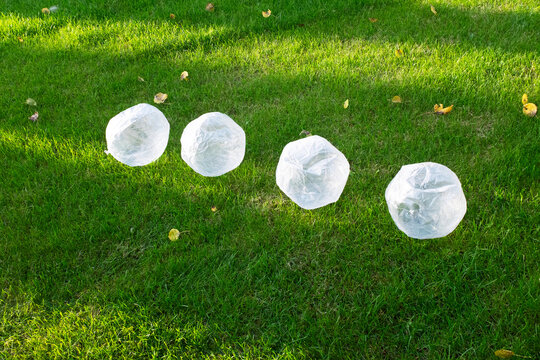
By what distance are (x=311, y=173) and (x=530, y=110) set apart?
1.58 m

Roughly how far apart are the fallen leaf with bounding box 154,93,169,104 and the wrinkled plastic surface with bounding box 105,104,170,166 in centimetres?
56

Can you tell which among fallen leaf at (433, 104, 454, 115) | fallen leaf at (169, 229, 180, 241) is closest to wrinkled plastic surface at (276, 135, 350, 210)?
fallen leaf at (169, 229, 180, 241)

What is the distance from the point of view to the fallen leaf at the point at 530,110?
2.86 metres

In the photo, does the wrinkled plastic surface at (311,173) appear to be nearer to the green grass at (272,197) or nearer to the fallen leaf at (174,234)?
the green grass at (272,197)

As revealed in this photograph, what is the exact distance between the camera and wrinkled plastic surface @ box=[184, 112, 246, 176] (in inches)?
102

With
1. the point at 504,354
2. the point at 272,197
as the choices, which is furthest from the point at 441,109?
the point at 504,354

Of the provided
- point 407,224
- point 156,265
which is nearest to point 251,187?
point 156,265

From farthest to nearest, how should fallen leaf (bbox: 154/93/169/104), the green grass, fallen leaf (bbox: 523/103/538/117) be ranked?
fallen leaf (bbox: 154/93/169/104), fallen leaf (bbox: 523/103/538/117), the green grass

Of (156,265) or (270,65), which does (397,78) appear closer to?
(270,65)

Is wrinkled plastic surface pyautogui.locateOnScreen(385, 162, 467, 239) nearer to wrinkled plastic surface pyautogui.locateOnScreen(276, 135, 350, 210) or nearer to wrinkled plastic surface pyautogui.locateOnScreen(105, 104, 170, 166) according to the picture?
wrinkled plastic surface pyautogui.locateOnScreen(276, 135, 350, 210)

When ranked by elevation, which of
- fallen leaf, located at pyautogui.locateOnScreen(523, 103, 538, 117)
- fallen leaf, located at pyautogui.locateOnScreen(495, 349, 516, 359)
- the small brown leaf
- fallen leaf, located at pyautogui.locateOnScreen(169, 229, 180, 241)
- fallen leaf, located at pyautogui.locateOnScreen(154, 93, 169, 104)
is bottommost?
fallen leaf, located at pyautogui.locateOnScreen(495, 349, 516, 359)

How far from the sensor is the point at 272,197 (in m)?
2.59

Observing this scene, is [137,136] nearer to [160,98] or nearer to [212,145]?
[212,145]

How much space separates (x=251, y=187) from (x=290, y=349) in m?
1.02
